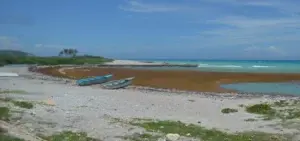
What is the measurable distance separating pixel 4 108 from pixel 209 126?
9.91 metres

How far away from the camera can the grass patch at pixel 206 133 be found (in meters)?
16.1

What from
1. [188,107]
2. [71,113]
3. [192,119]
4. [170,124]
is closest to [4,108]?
[71,113]

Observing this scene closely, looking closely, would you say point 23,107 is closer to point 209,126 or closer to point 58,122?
point 58,122

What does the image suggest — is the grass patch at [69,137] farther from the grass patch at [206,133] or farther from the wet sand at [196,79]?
the wet sand at [196,79]

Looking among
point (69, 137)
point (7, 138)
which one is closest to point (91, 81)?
point (69, 137)

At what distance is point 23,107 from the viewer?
20.7m

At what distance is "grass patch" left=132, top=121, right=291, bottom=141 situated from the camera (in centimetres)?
1606

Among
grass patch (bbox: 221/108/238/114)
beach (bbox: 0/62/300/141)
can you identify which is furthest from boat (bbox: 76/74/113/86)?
grass patch (bbox: 221/108/238/114)

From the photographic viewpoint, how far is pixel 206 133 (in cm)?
1703

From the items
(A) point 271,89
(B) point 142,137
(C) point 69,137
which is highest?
(C) point 69,137

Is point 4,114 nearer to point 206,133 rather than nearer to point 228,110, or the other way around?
point 206,133

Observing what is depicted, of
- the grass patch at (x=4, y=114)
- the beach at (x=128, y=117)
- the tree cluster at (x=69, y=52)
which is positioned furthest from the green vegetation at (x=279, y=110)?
the tree cluster at (x=69, y=52)

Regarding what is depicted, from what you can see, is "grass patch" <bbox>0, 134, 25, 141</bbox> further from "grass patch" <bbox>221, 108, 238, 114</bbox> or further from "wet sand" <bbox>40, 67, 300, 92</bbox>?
"wet sand" <bbox>40, 67, 300, 92</bbox>

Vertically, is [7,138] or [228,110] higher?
[7,138]
